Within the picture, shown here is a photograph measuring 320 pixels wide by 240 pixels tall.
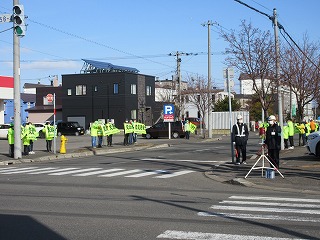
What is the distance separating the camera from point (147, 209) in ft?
30.7

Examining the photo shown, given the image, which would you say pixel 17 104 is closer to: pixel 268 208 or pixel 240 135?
pixel 240 135

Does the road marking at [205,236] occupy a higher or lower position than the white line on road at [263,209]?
higher

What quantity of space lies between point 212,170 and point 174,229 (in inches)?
369

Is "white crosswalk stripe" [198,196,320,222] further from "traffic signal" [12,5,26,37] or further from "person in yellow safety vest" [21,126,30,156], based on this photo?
"person in yellow safety vest" [21,126,30,156]

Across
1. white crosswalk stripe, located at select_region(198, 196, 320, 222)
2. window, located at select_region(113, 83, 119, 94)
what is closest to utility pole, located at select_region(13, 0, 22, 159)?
white crosswalk stripe, located at select_region(198, 196, 320, 222)

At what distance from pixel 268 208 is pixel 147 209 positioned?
2343 millimetres

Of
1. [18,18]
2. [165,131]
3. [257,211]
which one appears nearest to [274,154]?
[257,211]

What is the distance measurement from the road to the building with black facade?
5184 centimetres

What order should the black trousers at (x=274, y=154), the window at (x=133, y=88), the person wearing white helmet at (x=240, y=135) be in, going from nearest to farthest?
the black trousers at (x=274, y=154)
the person wearing white helmet at (x=240, y=135)
the window at (x=133, y=88)

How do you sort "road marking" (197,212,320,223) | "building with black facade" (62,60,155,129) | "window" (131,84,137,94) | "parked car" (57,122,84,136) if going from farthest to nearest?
1. "window" (131,84,137,94)
2. "building with black facade" (62,60,155,129)
3. "parked car" (57,122,84,136)
4. "road marking" (197,212,320,223)

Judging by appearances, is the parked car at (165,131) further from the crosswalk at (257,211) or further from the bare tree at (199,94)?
the crosswalk at (257,211)

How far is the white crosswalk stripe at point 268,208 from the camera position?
28.0 ft

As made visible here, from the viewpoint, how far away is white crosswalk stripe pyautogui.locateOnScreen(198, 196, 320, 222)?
8.52 meters

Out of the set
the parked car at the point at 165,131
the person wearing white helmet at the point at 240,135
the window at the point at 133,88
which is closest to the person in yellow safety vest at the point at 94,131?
the person wearing white helmet at the point at 240,135
